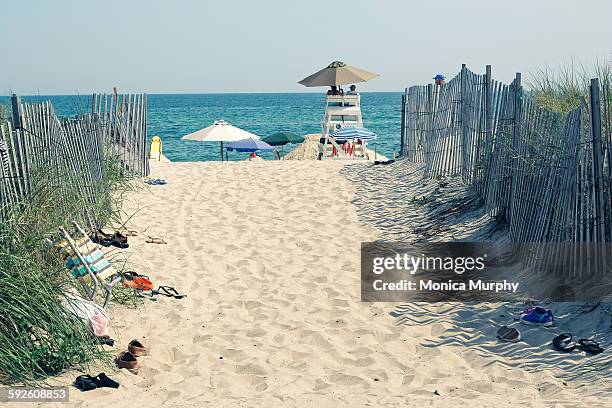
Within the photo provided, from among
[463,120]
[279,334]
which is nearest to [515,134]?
[463,120]

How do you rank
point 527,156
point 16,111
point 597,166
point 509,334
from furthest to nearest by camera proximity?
point 527,156, point 16,111, point 597,166, point 509,334

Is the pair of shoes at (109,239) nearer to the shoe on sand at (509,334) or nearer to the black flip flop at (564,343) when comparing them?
the shoe on sand at (509,334)

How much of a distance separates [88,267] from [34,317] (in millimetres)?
643

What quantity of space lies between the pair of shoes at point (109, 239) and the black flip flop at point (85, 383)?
356 centimetres

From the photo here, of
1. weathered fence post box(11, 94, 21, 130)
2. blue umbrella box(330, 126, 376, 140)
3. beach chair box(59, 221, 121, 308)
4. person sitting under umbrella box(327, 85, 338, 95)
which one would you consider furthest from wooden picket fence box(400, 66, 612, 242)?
person sitting under umbrella box(327, 85, 338, 95)

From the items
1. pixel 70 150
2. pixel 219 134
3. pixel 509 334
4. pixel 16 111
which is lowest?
pixel 509 334

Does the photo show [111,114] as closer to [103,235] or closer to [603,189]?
[103,235]

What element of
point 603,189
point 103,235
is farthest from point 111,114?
point 603,189

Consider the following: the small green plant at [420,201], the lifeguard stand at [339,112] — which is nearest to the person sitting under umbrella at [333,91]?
the lifeguard stand at [339,112]

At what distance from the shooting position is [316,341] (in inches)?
239

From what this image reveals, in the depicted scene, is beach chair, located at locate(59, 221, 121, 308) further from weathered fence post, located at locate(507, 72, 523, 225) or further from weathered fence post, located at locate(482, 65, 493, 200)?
weathered fence post, located at locate(482, 65, 493, 200)

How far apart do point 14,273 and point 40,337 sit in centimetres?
46

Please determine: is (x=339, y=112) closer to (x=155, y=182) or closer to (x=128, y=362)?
(x=155, y=182)

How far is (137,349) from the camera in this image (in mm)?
5672
